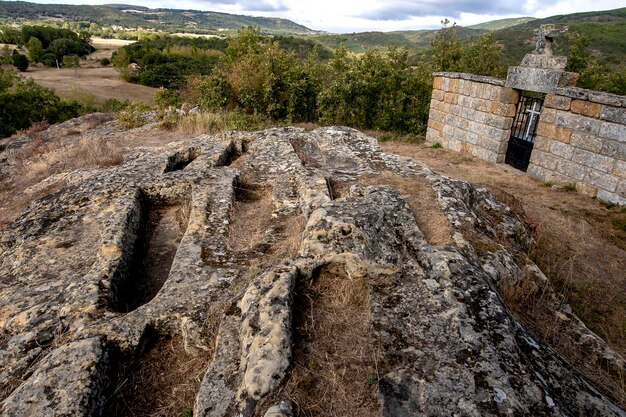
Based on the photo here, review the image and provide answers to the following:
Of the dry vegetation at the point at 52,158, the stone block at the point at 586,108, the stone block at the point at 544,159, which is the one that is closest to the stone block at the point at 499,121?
the stone block at the point at 544,159

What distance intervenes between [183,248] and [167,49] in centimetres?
7657

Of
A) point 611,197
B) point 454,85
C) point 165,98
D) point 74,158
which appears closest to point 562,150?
point 611,197

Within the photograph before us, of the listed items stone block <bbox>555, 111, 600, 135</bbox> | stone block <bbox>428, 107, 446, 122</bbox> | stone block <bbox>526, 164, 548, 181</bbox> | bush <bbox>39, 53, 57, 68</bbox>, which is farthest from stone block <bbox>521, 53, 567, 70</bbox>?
bush <bbox>39, 53, 57, 68</bbox>

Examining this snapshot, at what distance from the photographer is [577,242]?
6.31 m

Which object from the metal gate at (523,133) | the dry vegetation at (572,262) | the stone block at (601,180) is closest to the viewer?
the dry vegetation at (572,262)

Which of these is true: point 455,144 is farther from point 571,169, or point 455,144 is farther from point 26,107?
point 26,107

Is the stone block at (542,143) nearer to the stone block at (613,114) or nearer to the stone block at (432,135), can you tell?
the stone block at (613,114)

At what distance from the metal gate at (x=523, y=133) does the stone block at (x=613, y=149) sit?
2.35 m

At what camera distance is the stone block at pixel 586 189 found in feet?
27.9

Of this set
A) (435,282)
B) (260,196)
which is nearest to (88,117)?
(260,196)

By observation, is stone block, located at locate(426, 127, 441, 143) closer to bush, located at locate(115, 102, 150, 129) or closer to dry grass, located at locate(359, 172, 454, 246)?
dry grass, located at locate(359, 172, 454, 246)

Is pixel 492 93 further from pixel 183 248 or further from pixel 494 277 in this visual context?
pixel 183 248

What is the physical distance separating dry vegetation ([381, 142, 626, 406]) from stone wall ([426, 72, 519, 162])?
1188mm

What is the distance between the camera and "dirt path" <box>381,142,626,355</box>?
14.9ft
